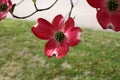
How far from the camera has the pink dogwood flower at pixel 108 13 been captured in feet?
1.30

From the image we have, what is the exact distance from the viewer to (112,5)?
409 millimetres

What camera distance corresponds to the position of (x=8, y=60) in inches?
196

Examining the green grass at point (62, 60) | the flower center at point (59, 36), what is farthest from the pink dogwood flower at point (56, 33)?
the green grass at point (62, 60)

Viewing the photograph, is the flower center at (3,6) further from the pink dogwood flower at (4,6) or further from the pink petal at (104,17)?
the pink petal at (104,17)

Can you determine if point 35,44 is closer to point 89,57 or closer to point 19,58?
point 19,58

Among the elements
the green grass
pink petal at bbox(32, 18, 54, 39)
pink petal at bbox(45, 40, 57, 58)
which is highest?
pink petal at bbox(32, 18, 54, 39)

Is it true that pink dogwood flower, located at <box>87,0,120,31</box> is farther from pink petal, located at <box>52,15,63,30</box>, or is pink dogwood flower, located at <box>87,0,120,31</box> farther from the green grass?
the green grass

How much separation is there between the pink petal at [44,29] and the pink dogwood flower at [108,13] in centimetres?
7

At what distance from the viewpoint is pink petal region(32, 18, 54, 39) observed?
438 millimetres

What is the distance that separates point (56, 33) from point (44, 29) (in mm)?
16

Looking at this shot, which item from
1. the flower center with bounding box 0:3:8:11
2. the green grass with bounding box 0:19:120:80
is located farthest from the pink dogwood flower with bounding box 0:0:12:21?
the green grass with bounding box 0:19:120:80

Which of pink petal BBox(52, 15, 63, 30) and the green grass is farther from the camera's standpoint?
the green grass

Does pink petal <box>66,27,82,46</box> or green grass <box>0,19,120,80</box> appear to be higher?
pink petal <box>66,27,82,46</box>

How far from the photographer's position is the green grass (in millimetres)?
4473
